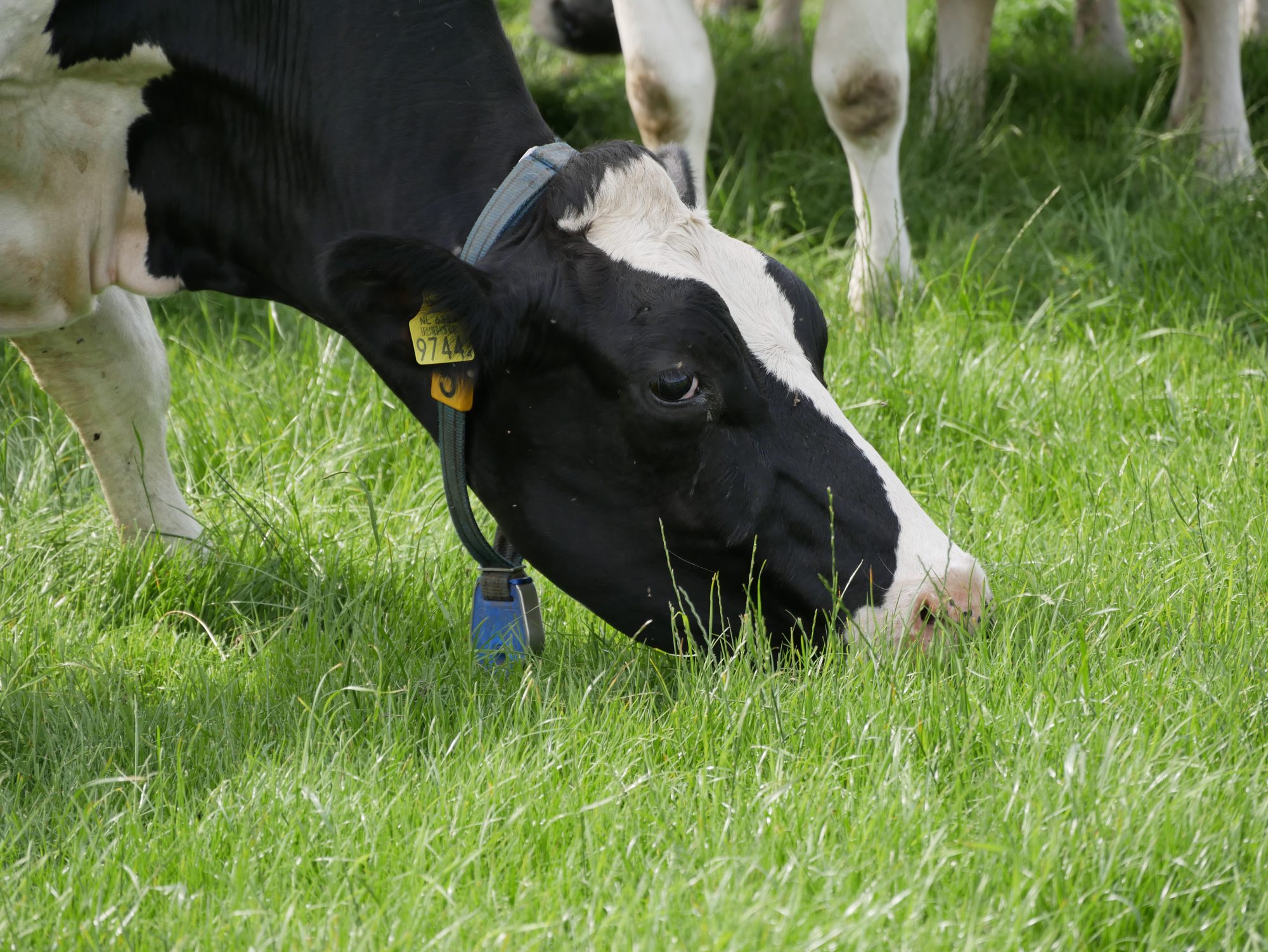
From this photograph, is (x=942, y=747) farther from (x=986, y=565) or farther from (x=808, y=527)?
(x=986, y=565)

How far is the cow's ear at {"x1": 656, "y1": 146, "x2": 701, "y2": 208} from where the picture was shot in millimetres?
3010

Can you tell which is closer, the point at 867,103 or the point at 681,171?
the point at 681,171

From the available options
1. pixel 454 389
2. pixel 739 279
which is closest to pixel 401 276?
pixel 454 389

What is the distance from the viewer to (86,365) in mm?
3588

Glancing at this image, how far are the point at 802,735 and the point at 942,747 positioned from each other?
220mm

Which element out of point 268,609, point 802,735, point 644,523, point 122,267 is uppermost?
point 122,267

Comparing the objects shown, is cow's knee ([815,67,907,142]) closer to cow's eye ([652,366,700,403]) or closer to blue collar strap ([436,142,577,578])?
blue collar strap ([436,142,577,578])

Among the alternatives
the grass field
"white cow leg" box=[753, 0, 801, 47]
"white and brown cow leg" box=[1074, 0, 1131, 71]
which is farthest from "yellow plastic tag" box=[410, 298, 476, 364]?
"white cow leg" box=[753, 0, 801, 47]

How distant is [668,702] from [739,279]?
765 mm

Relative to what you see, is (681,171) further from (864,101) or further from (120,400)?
(864,101)

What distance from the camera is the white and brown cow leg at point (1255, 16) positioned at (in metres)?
8.85

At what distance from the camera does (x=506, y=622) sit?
2.83 meters

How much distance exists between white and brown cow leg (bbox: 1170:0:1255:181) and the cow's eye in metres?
3.91

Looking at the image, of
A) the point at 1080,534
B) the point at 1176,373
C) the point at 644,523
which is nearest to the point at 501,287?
the point at 644,523
